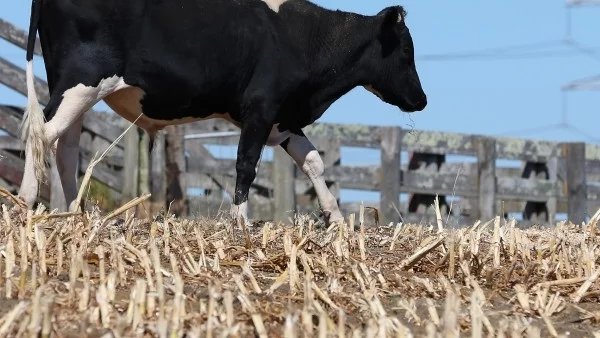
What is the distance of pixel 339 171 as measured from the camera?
50.6ft

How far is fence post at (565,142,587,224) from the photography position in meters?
16.5

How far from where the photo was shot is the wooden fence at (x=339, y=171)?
13773 mm

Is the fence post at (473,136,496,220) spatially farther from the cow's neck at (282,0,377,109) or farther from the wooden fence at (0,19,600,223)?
the cow's neck at (282,0,377,109)

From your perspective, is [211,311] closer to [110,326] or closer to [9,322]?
[110,326]

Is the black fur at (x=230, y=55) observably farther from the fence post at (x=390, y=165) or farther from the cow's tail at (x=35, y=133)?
the fence post at (x=390, y=165)

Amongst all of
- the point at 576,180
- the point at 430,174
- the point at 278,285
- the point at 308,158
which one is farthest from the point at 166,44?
the point at 576,180

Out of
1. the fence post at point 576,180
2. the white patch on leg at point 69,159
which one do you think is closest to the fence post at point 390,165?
the fence post at point 576,180

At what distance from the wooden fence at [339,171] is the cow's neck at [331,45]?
162 inches

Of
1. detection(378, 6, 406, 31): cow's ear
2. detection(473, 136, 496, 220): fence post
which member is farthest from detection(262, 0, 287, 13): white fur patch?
detection(473, 136, 496, 220): fence post

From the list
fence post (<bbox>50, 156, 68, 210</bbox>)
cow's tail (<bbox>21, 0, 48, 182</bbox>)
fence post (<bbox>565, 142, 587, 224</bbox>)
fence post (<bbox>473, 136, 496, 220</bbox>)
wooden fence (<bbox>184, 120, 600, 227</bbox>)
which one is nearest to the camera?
cow's tail (<bbox>21, 0, 48, 182</bbox>)

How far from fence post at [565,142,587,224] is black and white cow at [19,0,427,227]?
7495mm

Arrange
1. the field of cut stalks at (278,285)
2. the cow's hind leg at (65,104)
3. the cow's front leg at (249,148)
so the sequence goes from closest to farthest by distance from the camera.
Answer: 1. the field of cut stalks at (278,285)
2. the cow's hind leg at (65,104)
3. the cow's front leg at (249,148)

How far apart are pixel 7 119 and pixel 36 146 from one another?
20.9ft

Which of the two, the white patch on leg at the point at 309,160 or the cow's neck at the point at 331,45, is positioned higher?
the cow's neck at the point at 331,45
